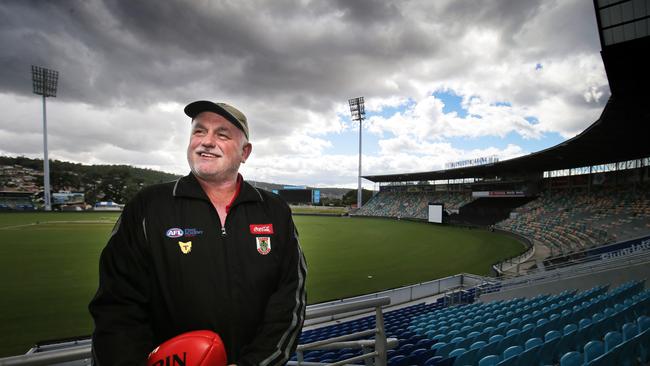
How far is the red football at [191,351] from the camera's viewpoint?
4.64 ft

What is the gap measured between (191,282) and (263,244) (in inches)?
17.0

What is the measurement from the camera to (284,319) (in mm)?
1618

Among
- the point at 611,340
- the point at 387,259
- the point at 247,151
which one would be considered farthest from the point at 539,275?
the point at 247,151

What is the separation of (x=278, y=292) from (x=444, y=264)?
18101 millimetres

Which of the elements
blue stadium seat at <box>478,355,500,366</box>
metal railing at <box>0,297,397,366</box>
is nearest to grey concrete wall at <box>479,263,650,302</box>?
blue stadium seat at <box>478,355,500,366</box>

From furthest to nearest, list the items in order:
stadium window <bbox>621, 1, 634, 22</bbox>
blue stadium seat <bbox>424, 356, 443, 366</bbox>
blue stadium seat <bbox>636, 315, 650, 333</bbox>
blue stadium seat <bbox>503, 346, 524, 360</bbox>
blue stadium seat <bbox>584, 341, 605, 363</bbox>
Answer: stadium window <bbox>621, 1, 634, 22</bbox>
blue stadium seat <bbox>424, 356, 443, 366</bbox>
blue stadium seat <bbox>636, 315, 650, 333</bbox>
blue stadium seat <bbox>503, 346, 524, 360</bbox>
blue stadium seat <bbox>584, 341, 605, 363</bbox>

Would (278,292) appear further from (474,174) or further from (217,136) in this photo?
(474,174)

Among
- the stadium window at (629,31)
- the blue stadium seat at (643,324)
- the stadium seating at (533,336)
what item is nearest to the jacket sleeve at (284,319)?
the stadium seating at (533,336)

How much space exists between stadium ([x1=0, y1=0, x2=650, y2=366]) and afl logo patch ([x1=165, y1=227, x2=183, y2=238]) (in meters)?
0.61

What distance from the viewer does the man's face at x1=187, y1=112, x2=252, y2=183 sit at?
68.8 inches

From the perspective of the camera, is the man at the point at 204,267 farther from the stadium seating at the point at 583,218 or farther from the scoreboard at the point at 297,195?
the scoreboard at the point at 297,195

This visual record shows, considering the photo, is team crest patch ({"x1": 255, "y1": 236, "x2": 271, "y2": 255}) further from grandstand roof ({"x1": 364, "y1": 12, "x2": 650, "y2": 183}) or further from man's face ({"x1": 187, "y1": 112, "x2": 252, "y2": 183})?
grandstand roof ({"x1": 364, "y1": 12, "x2": 650, "y2": 183})

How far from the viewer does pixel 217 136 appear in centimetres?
179

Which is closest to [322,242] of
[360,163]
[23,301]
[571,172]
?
[23,301]
